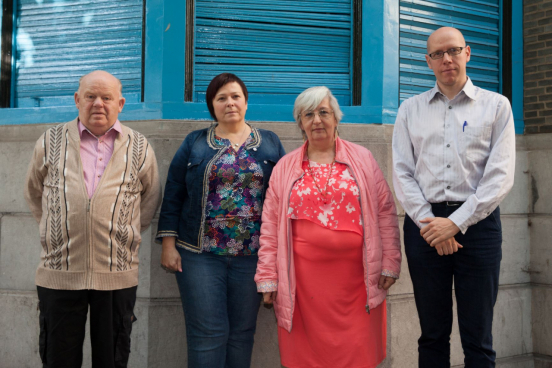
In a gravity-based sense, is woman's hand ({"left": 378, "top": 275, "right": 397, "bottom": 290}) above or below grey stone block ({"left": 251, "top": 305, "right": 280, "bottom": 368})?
above

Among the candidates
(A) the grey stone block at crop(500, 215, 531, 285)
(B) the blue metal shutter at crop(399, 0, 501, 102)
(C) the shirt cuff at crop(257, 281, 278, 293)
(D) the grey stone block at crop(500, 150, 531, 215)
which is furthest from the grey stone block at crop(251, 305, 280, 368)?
(D) the grey stone block at crop(500, 150, 531, 215)

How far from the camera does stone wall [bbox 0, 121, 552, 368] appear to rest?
3.94 m

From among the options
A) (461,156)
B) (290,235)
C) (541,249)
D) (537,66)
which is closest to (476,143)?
(461,156)

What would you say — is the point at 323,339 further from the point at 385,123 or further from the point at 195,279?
the point at 385,123

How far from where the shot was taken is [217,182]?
10.2 ft

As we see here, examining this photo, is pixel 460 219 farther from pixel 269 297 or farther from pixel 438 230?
pixel 269 297

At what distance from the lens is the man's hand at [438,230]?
2686mm

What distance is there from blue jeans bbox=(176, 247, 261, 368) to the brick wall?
3682mm

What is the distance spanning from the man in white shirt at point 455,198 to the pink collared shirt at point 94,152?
180cm

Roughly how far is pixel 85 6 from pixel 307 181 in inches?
115

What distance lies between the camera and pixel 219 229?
10.2 ft

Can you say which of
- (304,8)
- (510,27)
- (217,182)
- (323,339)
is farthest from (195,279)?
(510,27)

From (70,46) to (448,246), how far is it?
3.78 meters

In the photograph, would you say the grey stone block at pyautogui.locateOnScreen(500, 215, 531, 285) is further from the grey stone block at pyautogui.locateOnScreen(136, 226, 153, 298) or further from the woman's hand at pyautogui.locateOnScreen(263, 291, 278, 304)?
the grey stone block at pyautogui.locateOnScreen(136, 226, 153, 298)
